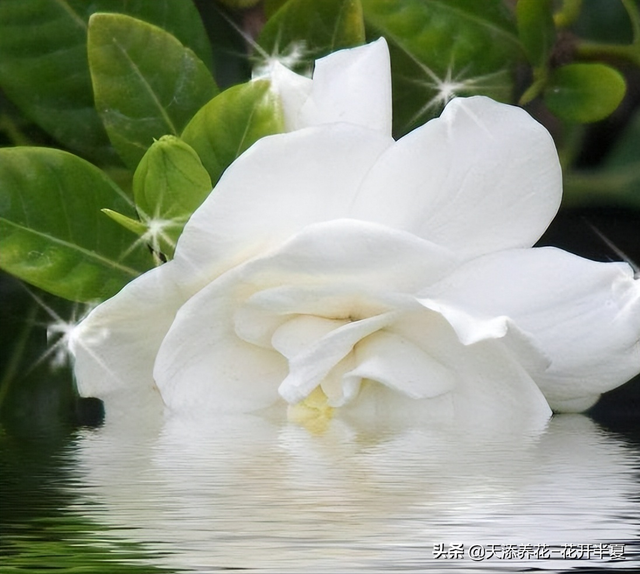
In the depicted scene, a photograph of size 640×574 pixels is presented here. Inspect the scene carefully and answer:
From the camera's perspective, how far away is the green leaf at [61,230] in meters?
0.47

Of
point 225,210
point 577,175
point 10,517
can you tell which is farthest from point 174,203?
point 577,175

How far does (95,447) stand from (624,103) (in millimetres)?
380

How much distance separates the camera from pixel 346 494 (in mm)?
392

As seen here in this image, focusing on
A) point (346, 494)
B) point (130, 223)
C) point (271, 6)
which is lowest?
point (346, 494)

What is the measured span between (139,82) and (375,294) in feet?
0.56

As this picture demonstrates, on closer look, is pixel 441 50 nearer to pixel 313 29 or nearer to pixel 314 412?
pixel 313 29

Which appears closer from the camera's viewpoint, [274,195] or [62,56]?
[274,195]

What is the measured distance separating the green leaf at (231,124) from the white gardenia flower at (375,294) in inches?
0.7

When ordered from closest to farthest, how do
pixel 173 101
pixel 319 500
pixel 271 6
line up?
pixel 319 500, pixel 173 101, pixel 271 6

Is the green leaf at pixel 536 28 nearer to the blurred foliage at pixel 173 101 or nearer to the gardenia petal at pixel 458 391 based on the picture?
the blurred foliage at pixel 173 101

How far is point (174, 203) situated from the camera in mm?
436

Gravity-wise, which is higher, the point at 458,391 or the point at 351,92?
the point at 351,92

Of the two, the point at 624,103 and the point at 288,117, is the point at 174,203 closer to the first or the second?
the point at 288,117

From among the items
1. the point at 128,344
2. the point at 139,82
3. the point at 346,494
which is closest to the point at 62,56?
the point at 139,82
